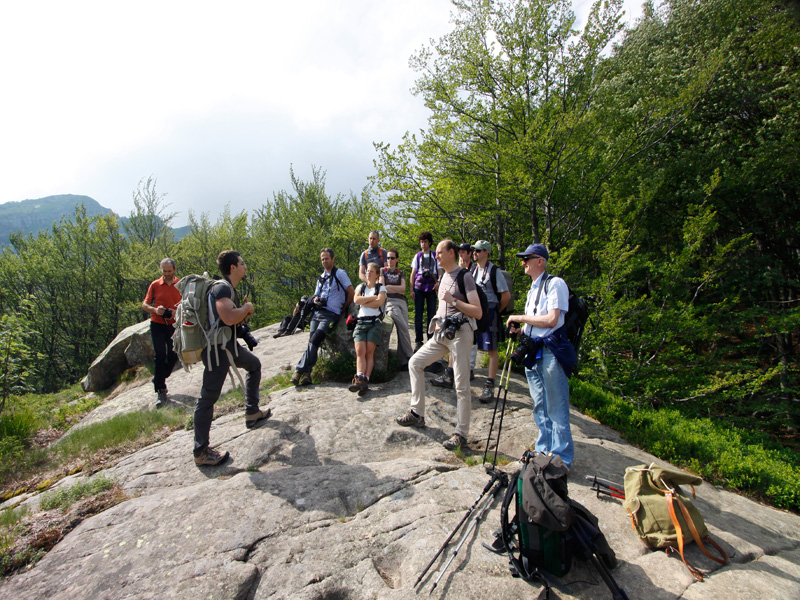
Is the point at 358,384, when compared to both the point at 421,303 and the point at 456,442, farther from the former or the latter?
the point at 421,303

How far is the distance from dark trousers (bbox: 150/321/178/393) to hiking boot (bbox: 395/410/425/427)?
4661 mm

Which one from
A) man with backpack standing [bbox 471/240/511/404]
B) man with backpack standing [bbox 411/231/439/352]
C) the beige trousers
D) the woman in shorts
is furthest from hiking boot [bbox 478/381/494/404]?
the woman in shorts

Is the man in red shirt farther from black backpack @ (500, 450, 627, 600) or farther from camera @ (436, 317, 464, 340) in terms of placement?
black backpack @ (500, 450, 627, 600)

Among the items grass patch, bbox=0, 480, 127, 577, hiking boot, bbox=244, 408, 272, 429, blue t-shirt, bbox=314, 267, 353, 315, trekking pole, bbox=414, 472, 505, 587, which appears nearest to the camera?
trekking pole, bbox=414, 472, 505, 587

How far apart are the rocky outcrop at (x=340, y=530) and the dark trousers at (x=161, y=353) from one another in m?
2.37

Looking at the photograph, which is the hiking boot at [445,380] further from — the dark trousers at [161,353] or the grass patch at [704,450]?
the dark trousers at [161,353]

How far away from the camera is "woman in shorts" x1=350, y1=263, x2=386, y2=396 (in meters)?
5.86

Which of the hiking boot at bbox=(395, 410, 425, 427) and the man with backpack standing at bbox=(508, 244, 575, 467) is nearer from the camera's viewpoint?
the man with backpack standing at bbox=(508, 244, 575, 467)

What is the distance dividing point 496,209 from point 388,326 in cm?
509

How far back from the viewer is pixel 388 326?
6.70 metres

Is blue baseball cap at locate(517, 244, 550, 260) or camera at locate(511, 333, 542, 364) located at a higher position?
blue baseball cap at locate(517, 244, 550, 260)

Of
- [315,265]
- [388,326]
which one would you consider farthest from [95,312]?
[388,326]

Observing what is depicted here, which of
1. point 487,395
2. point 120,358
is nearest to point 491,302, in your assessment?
point 487,395

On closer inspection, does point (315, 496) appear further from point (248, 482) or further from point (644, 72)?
point (644, 72)
